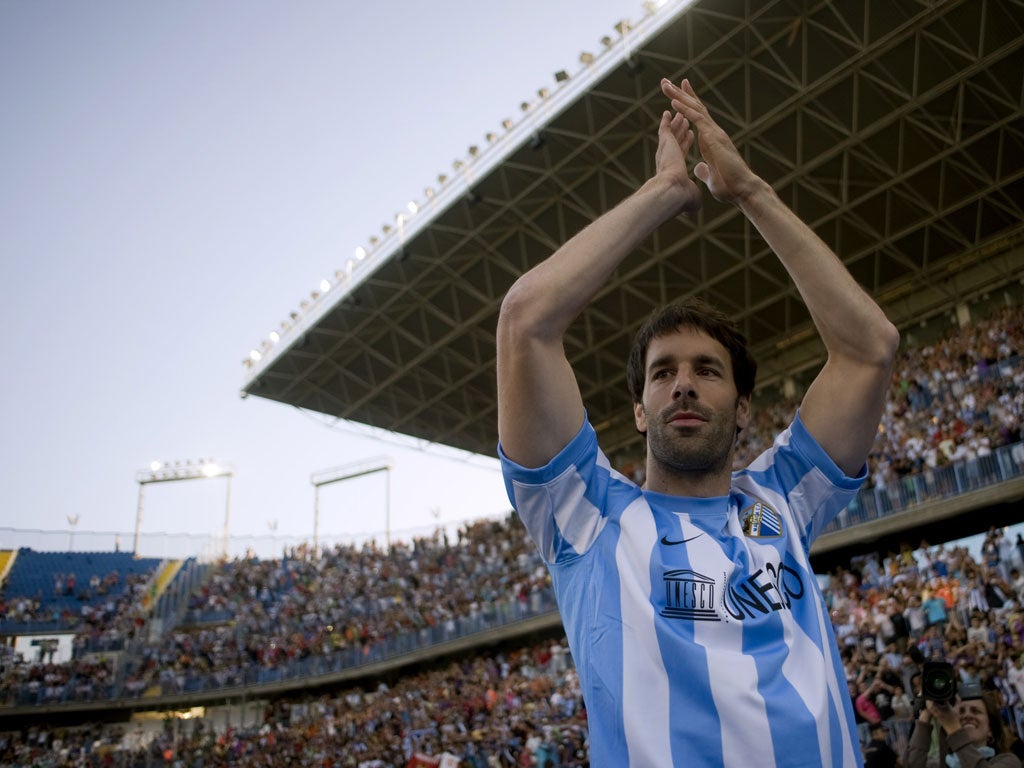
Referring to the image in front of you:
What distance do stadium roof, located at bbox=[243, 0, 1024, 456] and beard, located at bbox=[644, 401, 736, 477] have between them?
18.4 m

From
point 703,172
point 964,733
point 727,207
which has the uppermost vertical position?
point 727,207

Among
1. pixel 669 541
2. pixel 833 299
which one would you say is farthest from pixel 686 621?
pixel 833 299

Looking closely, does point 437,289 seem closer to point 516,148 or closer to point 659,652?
point 516,148

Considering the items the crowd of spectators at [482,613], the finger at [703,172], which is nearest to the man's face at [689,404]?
the finger at [703,172]

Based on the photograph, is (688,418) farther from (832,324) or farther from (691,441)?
(832,324)

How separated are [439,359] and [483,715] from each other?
12917mm

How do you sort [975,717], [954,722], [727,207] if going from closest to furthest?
[954,722] → [975,717] → [727,207]

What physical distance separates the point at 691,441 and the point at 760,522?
0.95ft

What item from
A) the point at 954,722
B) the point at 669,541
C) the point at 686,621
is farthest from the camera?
the point at 954,722

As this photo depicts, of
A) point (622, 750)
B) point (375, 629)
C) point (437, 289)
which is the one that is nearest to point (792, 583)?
point (622, 750)

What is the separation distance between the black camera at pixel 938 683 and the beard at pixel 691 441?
2.54m

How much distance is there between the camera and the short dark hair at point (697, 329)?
7.48ft

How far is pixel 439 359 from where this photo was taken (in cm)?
3006

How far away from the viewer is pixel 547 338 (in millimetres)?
1968
